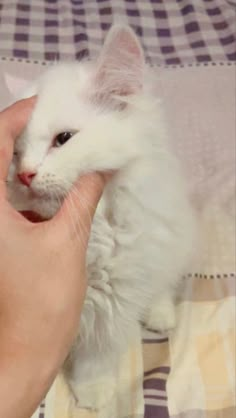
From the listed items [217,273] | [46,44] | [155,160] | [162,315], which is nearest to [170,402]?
[162,315]

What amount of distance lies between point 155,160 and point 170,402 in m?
0.40

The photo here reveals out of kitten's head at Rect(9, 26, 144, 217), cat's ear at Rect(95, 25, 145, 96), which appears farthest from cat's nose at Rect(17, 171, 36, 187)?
cat's ear at Rect(95, 25, 145, 96)

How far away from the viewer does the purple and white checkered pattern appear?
1638mm

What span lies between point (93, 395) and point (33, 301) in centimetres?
39

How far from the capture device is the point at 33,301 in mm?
632

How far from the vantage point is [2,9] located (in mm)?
1739

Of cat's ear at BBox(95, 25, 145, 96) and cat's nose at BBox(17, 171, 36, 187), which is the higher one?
cat's ear at BBox(95, 25, 145, 96)

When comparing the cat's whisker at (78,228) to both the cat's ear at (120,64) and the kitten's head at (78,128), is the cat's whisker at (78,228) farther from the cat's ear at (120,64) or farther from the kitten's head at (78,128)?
the cat's ear at (120,64)

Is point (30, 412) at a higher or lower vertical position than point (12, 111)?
lower

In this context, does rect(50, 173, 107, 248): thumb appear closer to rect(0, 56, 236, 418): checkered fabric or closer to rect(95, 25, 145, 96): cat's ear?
rect(95, 25, 145, 96): cat's ear

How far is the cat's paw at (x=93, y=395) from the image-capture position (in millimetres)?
948

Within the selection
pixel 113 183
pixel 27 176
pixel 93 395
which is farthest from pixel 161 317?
pixel 27 176

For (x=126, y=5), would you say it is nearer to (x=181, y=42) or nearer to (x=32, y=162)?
(x=181, y=42)

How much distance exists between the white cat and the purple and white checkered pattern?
767 mm
